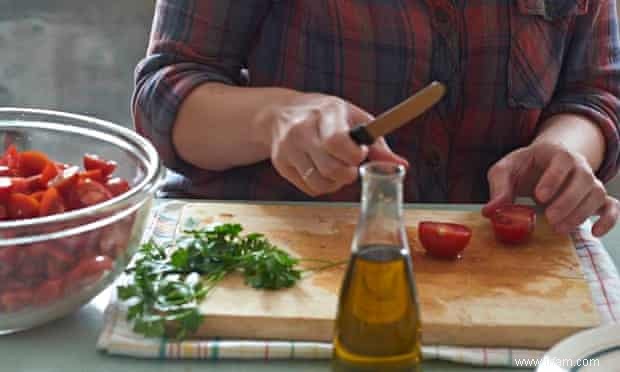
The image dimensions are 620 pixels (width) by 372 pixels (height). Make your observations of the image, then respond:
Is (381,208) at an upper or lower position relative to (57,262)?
upper

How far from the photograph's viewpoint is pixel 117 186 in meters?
0.98

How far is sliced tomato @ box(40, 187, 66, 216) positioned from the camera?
0.90 m

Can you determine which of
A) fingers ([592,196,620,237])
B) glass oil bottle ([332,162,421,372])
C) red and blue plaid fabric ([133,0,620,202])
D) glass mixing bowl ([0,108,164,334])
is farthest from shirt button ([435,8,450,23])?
glass oil bottle ([332,162,421,372])

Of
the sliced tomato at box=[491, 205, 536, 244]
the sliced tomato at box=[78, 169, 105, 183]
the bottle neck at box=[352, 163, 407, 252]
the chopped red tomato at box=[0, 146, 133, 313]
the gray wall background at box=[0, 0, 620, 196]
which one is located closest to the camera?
the bottle neck at box=[352, 163, 407, 252]

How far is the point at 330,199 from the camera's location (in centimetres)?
130

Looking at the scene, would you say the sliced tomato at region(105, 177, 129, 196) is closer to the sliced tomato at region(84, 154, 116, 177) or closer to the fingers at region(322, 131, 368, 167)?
the sliced tomato at region(84, 154, 116, 177)

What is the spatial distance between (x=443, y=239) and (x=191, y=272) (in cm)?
26

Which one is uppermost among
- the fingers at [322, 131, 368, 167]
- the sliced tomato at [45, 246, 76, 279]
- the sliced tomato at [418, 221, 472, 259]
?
the fingers at [322, 131, 368, 167]

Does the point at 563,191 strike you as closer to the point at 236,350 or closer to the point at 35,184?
the point at 236,350

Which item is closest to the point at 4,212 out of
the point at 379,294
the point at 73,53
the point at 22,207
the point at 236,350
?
the point at 22,207

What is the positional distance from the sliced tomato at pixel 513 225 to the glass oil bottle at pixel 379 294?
0.35 meters

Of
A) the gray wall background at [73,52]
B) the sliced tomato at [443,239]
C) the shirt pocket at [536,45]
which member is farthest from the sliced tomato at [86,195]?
the gray wall background at [73,52]

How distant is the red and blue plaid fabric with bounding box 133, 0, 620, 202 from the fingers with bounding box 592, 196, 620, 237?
0.18m

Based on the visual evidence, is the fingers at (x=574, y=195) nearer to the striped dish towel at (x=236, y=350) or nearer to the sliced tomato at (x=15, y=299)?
the striped dish towel at (x=236, y=350)
